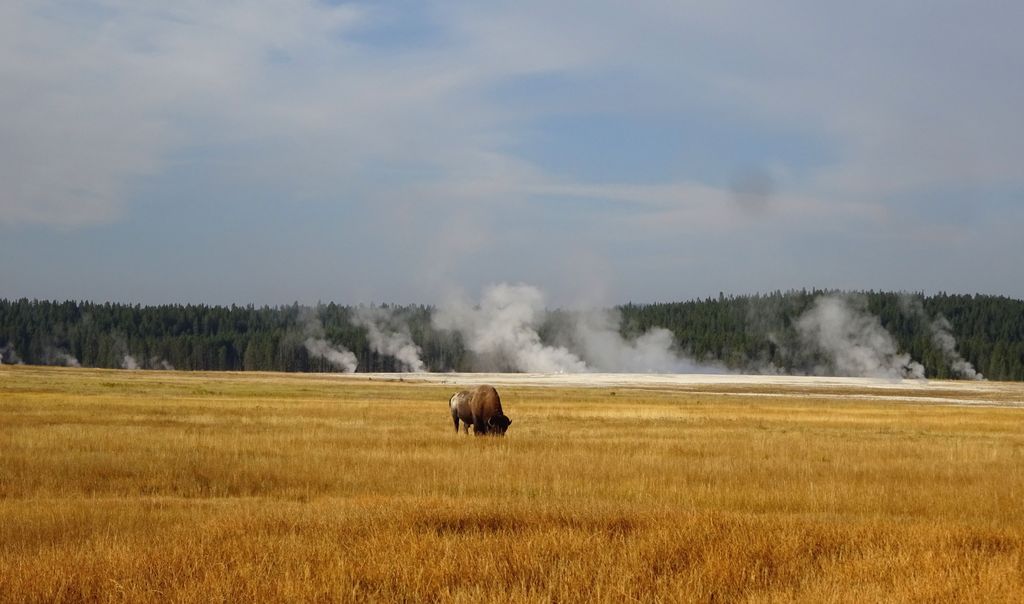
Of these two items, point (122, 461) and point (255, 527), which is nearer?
point (255, 527)

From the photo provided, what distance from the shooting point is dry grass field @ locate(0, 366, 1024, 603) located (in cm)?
976

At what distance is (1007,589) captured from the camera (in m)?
9.49

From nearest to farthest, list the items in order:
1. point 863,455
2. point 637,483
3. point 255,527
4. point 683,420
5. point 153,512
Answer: point 255,527 → point 153,512 → point 637,483 → point 863,455 → point 683,420

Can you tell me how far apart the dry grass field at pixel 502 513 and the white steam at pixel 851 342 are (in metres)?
119

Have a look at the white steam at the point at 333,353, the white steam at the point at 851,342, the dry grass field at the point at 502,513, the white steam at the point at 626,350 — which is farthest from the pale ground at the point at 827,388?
the white steam at the point at 333,353

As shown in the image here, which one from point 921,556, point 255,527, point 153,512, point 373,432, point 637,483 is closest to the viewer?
point 921,556

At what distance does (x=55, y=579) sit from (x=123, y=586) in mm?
640

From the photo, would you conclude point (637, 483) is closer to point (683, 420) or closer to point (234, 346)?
point (683, 420)

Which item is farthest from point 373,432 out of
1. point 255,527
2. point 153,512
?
point 255,527

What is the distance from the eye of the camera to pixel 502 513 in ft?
44.9

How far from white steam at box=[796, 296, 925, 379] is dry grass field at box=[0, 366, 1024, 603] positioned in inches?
4701

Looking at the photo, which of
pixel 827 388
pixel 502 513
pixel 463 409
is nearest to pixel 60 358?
pixel 827 388

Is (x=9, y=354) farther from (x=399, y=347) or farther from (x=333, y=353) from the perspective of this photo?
(x=399, y=347)

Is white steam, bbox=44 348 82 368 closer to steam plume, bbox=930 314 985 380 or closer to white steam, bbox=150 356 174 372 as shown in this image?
white steam, bbox=150 356 174 372
